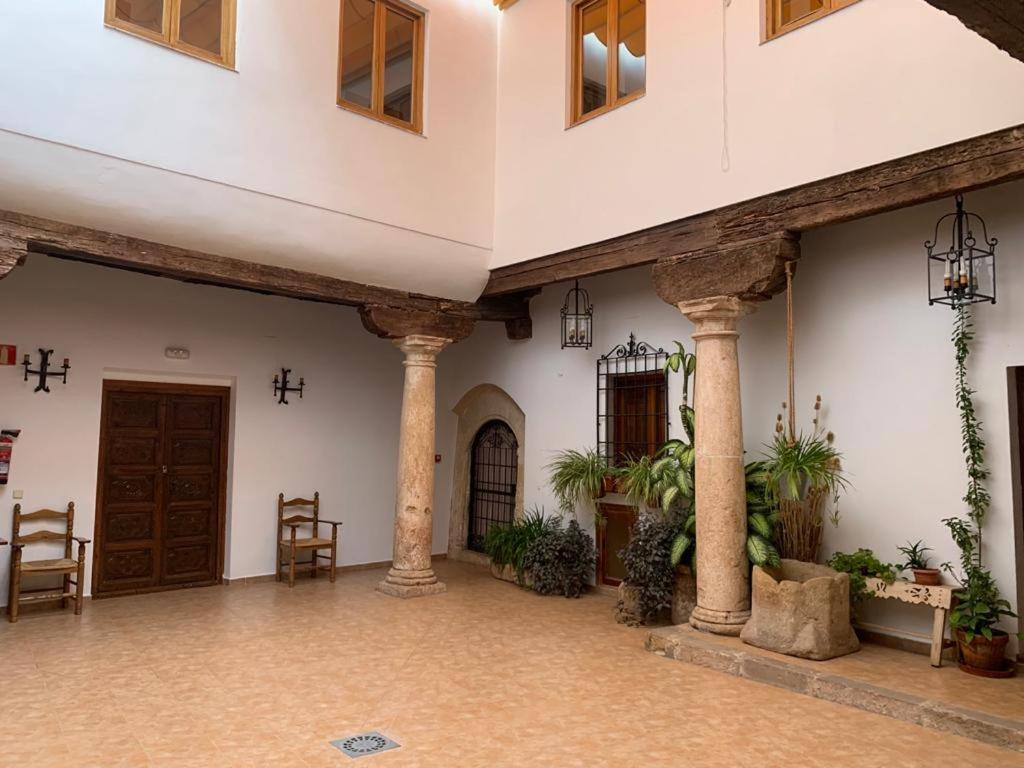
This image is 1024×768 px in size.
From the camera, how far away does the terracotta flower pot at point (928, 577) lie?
4898 millimetres

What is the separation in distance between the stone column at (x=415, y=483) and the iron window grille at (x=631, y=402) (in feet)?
5.47

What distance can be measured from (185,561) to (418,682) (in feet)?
12.6

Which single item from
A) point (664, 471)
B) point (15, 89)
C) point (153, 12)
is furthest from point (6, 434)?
point (664, 471)

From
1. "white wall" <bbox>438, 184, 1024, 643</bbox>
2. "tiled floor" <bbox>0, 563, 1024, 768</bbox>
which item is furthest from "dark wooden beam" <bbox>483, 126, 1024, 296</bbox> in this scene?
"tiled floor" <bbox>0, 563, 1024, 768</bbox>

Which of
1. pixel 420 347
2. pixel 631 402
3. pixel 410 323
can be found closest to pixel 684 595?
pixel 631 402

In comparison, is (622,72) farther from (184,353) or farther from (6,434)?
(6,434)

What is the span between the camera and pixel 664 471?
6039mm

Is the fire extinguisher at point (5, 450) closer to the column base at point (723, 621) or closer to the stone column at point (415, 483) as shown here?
the stone column at point (415, 483)

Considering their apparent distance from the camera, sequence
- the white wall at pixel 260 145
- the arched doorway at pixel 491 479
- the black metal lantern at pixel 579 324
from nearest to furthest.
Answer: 1. the white wall at pixel 260 145
2. the black metal lantern at pixel 579 324
3. the arched doorway at pixel 491 479

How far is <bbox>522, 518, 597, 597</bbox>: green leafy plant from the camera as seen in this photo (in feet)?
23.9

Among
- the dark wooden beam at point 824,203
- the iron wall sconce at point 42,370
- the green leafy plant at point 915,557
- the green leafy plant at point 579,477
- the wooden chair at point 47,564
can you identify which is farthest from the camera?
the green leafy plant at point 579,477

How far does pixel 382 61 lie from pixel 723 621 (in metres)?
5.40

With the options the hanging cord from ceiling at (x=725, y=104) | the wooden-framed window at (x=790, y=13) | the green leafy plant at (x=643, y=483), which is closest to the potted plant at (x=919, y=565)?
the green leafy plant at (x=643, y=483)

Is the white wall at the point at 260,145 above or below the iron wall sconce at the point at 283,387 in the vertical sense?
above
